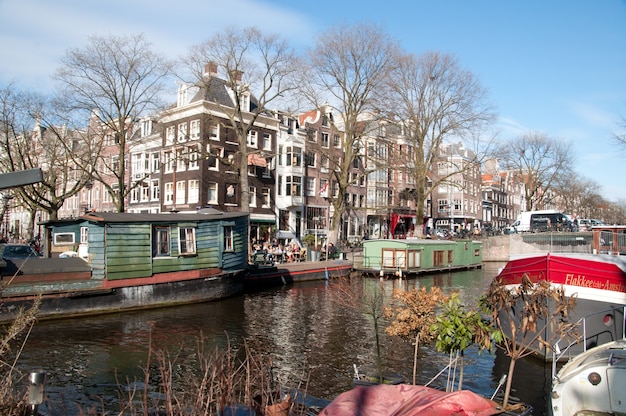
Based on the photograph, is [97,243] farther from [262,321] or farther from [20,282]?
[262,321]

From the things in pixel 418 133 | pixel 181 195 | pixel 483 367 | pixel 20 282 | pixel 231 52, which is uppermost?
pixel 231 52

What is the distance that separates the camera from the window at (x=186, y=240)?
23953 mm

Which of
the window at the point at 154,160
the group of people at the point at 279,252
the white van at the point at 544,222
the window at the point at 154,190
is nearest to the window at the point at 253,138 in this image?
the window at the point at 154,160

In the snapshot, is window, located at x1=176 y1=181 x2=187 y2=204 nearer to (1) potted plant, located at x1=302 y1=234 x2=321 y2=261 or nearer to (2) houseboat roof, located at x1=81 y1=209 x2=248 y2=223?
(1) potted plant, located at x1=302 y1=234 x2=321 y2=261

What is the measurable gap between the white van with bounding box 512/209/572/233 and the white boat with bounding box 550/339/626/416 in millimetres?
51038

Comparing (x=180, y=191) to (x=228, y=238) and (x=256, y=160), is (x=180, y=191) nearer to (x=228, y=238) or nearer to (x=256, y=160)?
(x=256, y=160)

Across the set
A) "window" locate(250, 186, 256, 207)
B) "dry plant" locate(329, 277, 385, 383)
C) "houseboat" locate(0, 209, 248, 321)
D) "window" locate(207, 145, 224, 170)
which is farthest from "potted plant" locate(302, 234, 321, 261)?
"houseboat" locate(0, 209, 248, 321)

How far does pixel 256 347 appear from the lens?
54.2 feet

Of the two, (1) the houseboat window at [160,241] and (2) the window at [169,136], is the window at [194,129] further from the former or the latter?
(1) the houseboat window at [160,241]

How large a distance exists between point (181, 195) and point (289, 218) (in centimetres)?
1090

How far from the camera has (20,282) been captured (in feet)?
62.1

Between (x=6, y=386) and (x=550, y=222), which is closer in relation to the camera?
(x=6, y=386)

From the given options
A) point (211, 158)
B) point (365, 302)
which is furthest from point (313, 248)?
point (365, 302)

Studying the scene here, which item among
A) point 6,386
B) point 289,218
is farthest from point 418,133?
point 6,386
